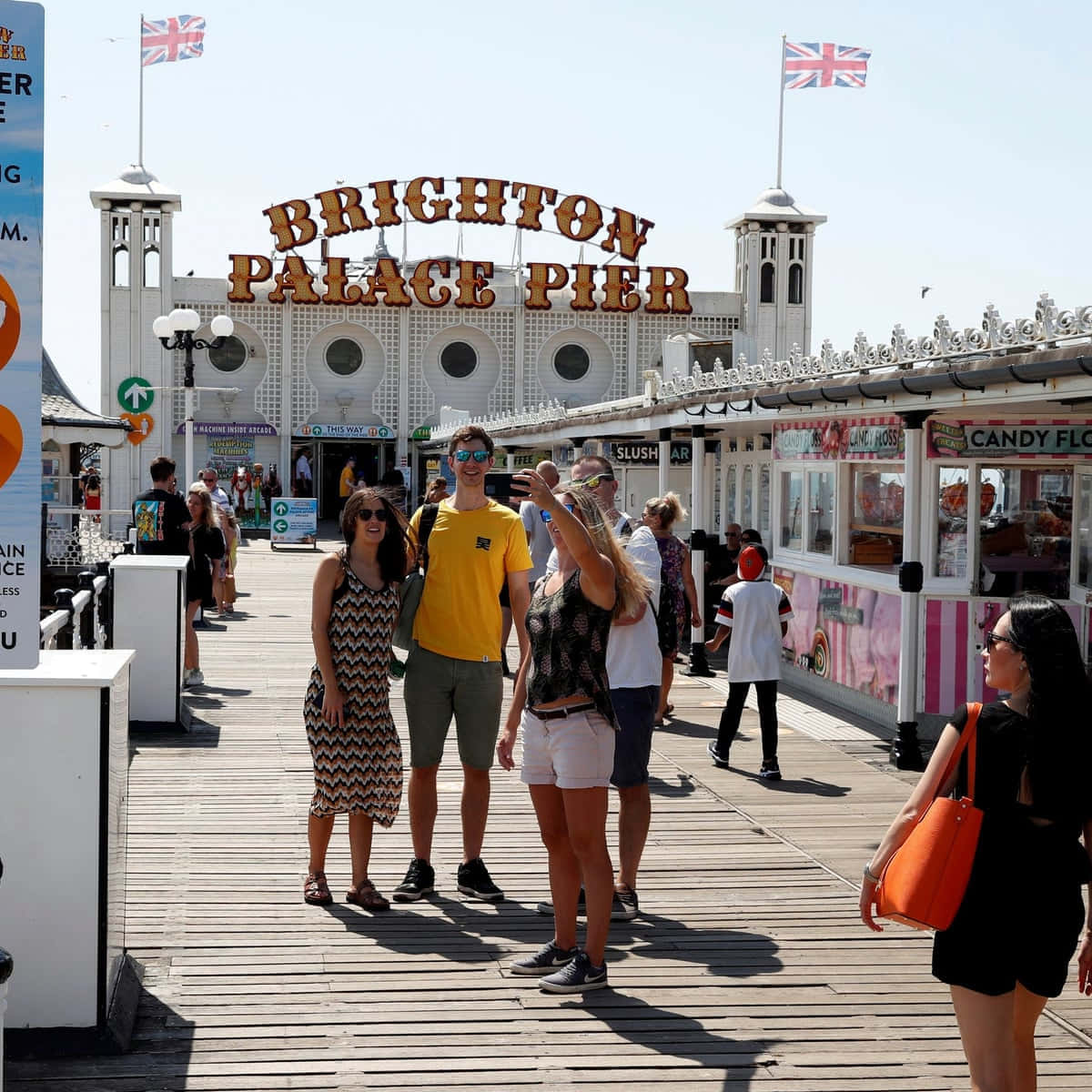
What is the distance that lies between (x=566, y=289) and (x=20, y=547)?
42633 millimetres

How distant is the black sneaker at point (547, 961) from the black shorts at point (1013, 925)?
75.4 inches

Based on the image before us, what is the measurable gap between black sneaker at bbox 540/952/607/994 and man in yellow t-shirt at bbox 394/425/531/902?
45.4 inches

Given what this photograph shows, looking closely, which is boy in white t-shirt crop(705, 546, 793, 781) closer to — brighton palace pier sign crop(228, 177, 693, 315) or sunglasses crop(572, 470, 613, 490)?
sunglasses crop(572, 470, 613, 490)

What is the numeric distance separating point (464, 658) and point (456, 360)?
130 feet

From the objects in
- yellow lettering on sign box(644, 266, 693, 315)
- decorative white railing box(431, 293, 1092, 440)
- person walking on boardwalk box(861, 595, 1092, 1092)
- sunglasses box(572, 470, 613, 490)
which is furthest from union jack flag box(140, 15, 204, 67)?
person walking on boardwalk box(861, 595, 1092, 1092)

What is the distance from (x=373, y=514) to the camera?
6000 millimetres

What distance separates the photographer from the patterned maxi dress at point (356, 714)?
6.04 meters

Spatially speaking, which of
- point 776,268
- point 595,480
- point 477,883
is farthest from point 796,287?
point 477,883

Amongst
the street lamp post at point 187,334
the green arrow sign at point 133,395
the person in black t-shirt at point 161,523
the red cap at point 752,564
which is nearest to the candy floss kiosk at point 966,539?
the red cap at point 752,564

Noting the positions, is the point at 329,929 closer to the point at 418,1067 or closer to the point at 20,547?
the point at 418,1067

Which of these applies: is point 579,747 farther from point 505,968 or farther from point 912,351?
point 912,351

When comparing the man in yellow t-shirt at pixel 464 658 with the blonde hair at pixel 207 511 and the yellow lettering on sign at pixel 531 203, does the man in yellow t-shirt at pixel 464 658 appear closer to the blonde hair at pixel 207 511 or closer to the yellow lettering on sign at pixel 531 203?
the blonde hair at pixel 207 511

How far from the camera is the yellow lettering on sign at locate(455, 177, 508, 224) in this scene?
148 feet

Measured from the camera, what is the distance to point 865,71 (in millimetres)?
36594
